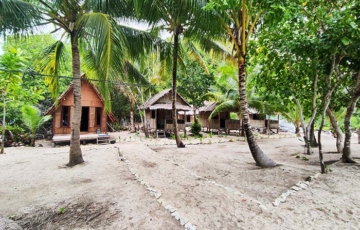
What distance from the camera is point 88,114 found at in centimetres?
1398

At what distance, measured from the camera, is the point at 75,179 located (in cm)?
499

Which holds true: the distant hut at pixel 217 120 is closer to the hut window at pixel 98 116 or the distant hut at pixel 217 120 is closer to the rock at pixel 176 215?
the hut window at pixel 98 116

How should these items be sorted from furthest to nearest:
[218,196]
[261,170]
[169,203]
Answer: [261,170]
[218,196]
[169,203]

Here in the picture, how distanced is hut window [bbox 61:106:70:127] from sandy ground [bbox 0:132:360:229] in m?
7.68

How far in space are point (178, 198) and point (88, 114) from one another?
12.3 m

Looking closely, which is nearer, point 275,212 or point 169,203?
point 275,212

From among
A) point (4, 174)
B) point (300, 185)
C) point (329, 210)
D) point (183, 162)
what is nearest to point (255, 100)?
point (183, 162)

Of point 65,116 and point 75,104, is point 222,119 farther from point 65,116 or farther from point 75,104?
point 75,104

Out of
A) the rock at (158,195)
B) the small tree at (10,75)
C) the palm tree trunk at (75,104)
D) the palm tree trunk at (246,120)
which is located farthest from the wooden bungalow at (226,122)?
the rock at (158,195)

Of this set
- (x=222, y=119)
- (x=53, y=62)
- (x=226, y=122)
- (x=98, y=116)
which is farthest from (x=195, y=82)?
(x=53, y=62)

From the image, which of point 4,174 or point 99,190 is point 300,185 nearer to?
point 99,190

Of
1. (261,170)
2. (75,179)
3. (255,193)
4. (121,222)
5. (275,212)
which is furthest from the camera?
(261,170)

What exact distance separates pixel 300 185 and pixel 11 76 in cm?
1122

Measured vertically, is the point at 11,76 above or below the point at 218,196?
above
